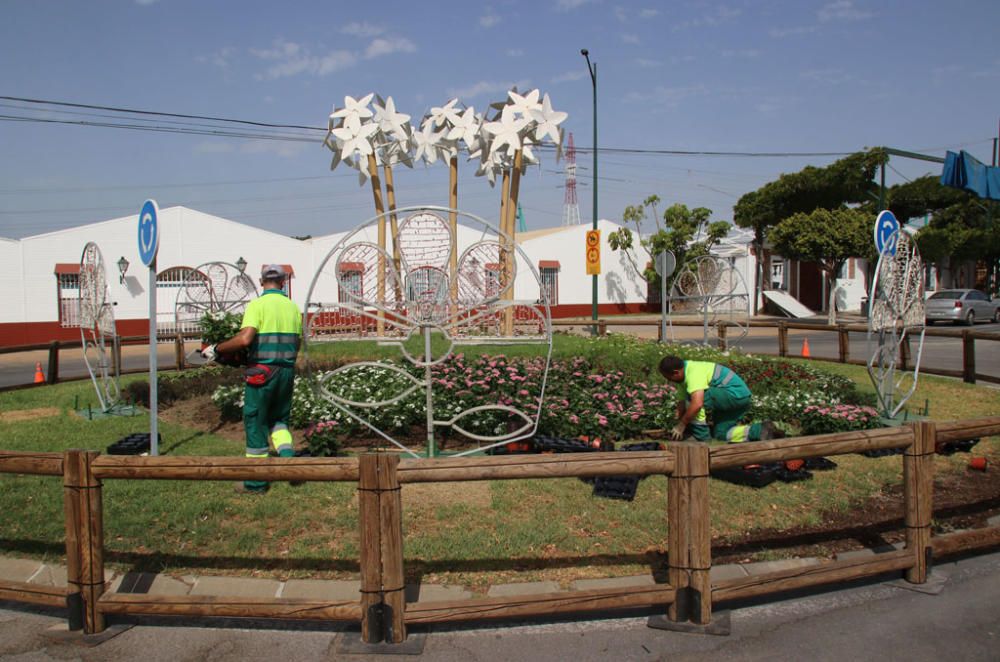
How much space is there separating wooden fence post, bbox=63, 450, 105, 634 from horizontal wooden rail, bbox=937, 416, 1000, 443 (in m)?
5.12

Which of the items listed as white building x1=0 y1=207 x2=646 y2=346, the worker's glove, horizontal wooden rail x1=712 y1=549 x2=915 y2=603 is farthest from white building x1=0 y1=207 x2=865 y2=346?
horizontal wooden rail x1=712 y1=549 x2=915 y2=603

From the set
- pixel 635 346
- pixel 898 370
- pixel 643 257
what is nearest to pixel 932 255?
pixel 643 257

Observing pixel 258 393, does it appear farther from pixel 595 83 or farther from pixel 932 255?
pixel 932 255

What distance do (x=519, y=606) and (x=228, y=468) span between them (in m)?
1.73

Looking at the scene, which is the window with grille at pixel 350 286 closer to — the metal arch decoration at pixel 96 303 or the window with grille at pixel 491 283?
the window with grille at pixel 491 283

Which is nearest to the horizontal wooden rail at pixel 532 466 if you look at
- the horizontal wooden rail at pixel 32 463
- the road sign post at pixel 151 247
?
the horizontal wooden rail at pixel 32 463

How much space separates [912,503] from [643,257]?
1399 inches

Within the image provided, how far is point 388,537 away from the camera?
385 cm

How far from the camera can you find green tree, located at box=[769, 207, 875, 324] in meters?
31.5

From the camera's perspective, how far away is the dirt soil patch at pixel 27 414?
9.19 meters

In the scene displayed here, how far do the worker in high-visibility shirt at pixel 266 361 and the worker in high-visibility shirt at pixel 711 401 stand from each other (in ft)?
10.8

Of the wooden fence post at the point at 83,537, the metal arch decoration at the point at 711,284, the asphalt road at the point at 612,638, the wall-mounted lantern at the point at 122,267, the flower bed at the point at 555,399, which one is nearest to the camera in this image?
the asphalt road at the point at 612,638

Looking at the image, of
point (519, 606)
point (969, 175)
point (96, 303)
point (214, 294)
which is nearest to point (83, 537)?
point (519, 606)

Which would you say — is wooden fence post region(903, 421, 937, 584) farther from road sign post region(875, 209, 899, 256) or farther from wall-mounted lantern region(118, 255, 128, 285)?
wall-mounted lantern region(118, 255, 128, 285)
